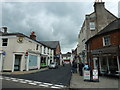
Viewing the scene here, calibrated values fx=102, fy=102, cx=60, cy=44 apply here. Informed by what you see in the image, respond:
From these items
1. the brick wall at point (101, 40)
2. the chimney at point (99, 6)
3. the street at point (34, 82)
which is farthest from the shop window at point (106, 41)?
the chimney at point (99, 6)

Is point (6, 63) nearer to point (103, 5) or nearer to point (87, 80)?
point (87, 80)

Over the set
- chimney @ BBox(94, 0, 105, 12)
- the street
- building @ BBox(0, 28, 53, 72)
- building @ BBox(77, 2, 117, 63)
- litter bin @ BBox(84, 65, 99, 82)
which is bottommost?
the street

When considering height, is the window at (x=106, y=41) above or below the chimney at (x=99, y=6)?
below

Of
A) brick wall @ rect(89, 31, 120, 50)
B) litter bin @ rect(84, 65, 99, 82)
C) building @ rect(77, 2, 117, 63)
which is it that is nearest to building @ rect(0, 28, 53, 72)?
building @ rect(77, 2, 117, 63)

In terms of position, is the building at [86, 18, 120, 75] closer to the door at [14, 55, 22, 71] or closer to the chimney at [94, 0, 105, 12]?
the chimney at [94, 0, 105, 12]

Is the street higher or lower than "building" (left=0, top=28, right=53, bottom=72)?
lower

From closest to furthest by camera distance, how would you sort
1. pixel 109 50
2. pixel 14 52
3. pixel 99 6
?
pixel 109 50 → pixel 14 52 → pixel 99 6

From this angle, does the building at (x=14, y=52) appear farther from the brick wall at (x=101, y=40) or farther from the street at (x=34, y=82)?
the brick wall at (x=101, y=40)

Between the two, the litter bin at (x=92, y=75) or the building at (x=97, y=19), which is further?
the building at (x=97, y=19)

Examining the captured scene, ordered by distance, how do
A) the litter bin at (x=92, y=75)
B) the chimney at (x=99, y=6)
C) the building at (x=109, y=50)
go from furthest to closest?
the chimney at (x=99, y=6), the building at (x=109, y=50), the litter bin at (x=92, y=75)

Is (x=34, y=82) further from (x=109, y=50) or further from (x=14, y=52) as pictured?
(x=14, y=52)

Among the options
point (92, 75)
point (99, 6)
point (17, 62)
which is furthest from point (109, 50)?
point (17, 62)

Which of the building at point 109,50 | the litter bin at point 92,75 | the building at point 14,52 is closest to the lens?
the litter bin at point 92,75

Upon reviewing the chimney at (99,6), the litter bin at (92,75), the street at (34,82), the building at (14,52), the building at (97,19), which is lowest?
the street at (34,82)
